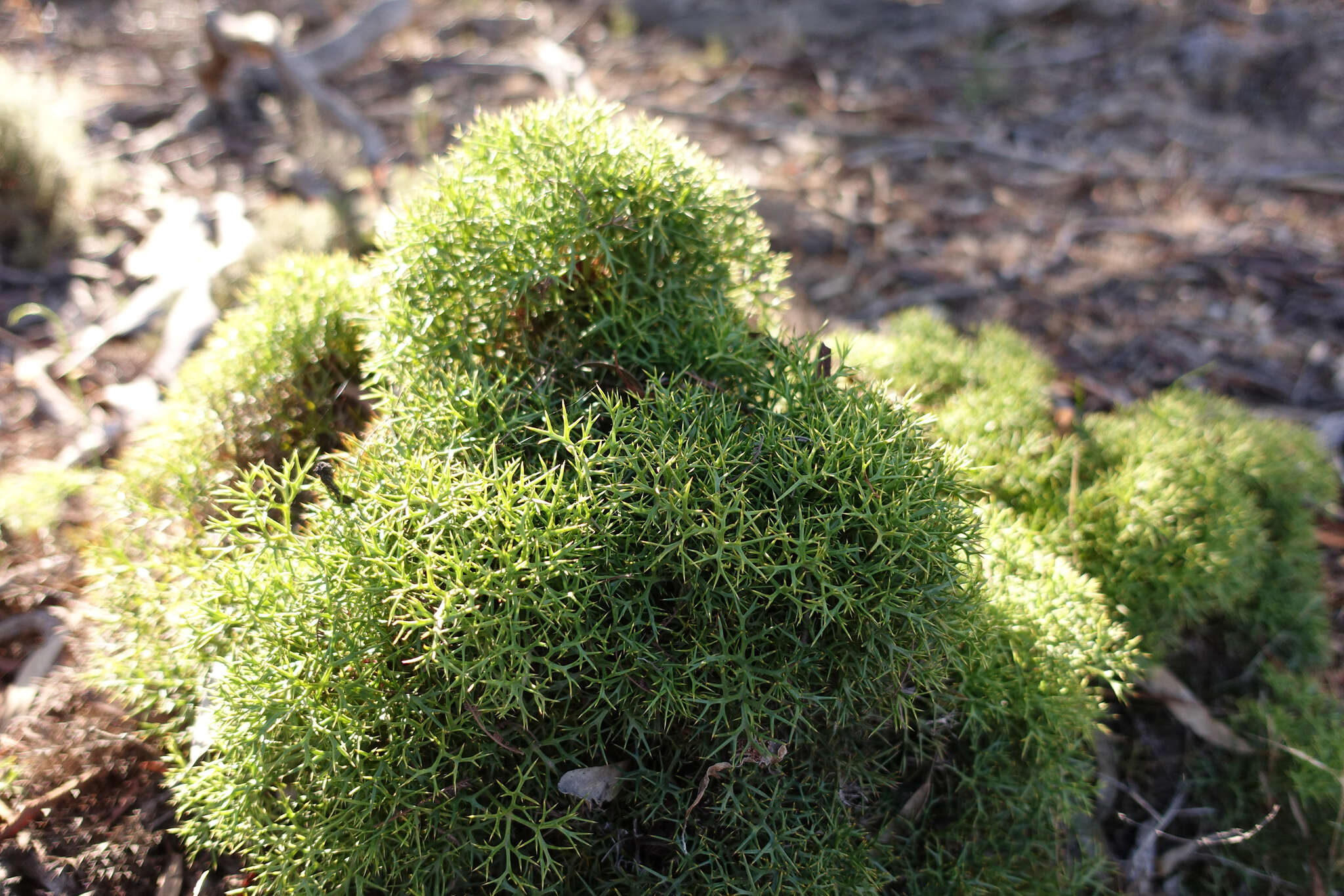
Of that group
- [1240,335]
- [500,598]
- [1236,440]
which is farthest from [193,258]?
[1240,335]

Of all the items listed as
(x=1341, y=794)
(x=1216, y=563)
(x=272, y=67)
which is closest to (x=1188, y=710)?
(x=1341, y=794)

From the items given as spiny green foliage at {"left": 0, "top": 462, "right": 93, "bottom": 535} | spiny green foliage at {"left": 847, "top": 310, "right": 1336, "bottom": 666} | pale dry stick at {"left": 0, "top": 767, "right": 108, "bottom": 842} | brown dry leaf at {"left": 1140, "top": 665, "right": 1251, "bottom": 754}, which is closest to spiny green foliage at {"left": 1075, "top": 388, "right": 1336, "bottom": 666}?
spiny green foliage at {"left": 847, "top": 310, "right": 1336, "bottom": 666}

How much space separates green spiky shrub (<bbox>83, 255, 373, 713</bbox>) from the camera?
1810 millimetres

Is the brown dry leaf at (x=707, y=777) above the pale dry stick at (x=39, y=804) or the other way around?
above

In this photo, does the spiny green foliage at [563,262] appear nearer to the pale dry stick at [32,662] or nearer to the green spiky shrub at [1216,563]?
the green spiky shrub at [1216,563]

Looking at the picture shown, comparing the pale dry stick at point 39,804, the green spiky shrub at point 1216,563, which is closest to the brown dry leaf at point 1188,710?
the green spiky shrub at point 1216,563

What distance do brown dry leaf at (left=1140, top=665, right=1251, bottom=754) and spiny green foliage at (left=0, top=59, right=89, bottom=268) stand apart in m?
5.02

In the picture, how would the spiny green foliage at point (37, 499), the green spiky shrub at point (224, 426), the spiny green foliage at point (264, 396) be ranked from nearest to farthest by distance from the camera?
the green spiky shrub at point (224, 426) < the spiny green foliage at point (264, 396) < the spiny green foliage at point (37, 499)

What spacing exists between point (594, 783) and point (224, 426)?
50.2 inches

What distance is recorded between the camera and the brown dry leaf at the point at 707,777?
1411mm

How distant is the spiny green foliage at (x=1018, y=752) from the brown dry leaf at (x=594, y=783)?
2.14 feet

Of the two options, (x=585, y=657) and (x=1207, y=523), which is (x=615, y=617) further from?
(x=1207, y=523)

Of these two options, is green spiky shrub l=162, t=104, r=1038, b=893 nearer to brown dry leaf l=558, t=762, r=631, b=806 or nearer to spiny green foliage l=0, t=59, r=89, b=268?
brown dry leaf l=558, t=762, r=631, b=806

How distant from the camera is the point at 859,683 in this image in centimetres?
146
